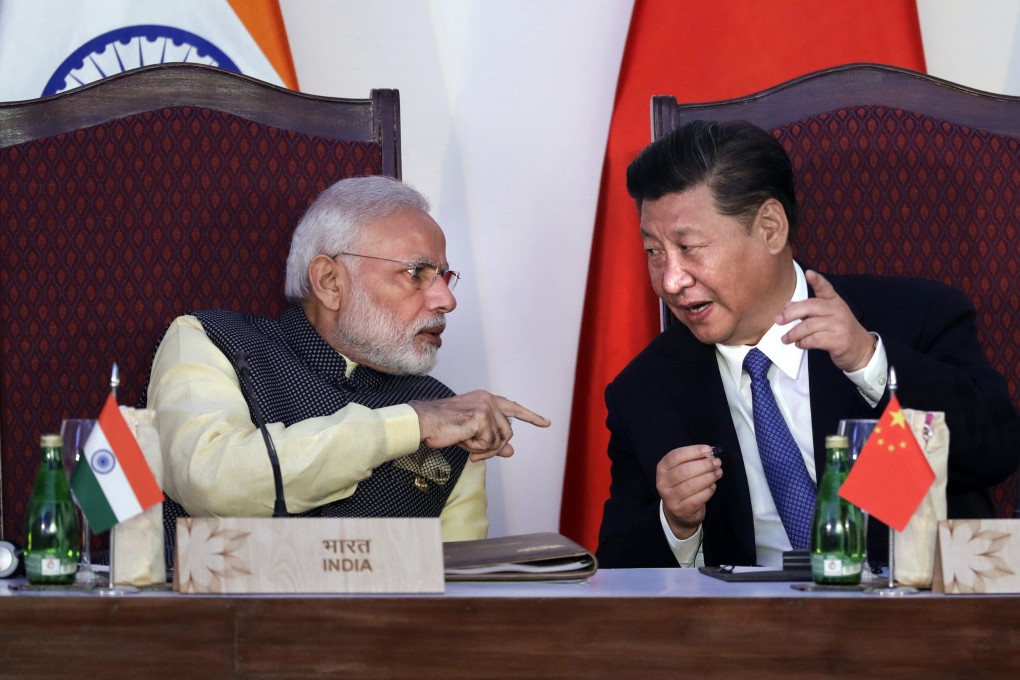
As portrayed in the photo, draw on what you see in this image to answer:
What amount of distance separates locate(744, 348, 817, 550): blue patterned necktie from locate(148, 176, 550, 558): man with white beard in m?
0.39

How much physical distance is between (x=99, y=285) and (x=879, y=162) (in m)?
1.51

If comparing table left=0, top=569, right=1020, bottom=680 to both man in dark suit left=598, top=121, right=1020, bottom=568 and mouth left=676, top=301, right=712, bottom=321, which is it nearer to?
man in dark suit left=598, top=121, right=1020, bottom=568

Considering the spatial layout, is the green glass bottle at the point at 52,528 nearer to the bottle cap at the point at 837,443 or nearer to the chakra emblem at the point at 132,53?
the bottle cap at the point at 837,443

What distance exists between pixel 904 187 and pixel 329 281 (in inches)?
44.6

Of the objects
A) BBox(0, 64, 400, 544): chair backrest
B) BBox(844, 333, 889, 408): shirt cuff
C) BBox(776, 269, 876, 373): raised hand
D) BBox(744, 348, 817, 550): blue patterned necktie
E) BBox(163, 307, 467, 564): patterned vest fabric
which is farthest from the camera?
BBox(0, 64, 400, 544): chair backrest

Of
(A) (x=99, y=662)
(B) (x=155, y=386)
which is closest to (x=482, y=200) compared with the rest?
(B) (x=155, y=386)

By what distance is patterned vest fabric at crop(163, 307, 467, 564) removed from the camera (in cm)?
204

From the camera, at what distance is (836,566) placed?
4.05ft

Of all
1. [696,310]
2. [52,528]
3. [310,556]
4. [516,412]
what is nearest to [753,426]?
[696,310]

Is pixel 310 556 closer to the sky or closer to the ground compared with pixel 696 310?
closer to the ground

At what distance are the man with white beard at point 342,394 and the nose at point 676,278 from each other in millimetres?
398

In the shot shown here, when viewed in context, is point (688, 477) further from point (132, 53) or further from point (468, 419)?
point (132, 53)

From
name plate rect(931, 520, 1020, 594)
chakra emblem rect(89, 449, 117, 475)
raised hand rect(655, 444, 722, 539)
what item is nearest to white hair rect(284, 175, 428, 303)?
raised hand rect(655, 444, 722, 539)

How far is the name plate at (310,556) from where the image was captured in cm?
116
